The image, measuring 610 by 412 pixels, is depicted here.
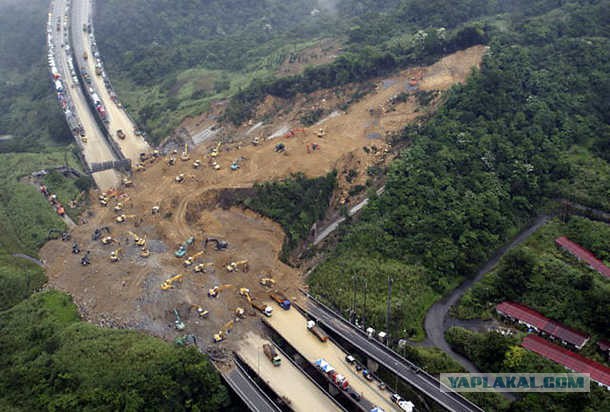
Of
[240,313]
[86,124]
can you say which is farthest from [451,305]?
[86,124]

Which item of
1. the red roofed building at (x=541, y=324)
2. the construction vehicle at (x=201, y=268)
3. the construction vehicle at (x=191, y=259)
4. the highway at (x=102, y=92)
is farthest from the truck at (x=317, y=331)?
the highway at (x=102, y=92)

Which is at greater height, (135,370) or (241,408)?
(135,370)

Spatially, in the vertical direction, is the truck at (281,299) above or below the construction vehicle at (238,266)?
below

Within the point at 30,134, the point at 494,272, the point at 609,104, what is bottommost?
the point at 494,272

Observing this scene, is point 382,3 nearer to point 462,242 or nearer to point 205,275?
point 462,242

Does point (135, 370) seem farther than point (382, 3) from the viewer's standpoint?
No

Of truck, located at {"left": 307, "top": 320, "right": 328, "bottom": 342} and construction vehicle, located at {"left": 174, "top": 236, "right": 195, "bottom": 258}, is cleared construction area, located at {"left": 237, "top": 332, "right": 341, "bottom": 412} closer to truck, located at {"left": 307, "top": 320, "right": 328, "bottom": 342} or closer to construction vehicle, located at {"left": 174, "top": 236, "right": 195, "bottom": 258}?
truck, located at {"left": 307, "top": 320, "right": 328, "bottom": 342}

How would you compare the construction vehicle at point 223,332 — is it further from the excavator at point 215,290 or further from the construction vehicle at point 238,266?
the construction vehicle at point 238,266

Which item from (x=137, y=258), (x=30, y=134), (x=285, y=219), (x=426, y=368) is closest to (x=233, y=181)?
(x=285, y=219)

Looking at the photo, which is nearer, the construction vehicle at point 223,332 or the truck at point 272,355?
the truck at point 272,355
